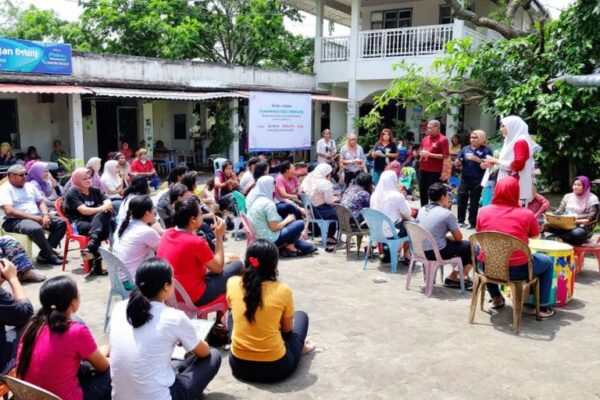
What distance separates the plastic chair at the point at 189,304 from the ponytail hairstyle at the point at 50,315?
1.30 m

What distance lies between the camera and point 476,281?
188 inches

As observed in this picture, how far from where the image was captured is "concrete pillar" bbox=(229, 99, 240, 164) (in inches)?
638

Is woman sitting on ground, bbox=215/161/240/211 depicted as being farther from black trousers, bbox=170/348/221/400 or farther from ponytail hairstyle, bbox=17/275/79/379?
ponytail hairstyle, bbox=17/275/79/379

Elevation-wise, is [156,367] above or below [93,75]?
below

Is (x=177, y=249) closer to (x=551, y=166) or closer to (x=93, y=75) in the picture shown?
(x=551, y=166)

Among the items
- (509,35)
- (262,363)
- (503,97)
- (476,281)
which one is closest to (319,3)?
(509,35)

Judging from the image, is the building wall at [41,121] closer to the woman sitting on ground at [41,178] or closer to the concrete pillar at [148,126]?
the concrete pillar at [148,126]

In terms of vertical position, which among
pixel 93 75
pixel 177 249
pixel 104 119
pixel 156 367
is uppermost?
pixel 93 75

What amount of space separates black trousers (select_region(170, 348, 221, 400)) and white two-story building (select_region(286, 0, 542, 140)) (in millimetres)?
13564

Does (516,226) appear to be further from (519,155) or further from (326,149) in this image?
(326,149)

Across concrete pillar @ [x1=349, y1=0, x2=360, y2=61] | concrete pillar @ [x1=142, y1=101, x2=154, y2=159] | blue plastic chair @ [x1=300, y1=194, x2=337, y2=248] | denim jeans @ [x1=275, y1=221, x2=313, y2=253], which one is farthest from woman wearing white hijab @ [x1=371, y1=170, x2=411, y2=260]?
concrete pillar @ [x1=349, y1=0, x2=360, y2=61]

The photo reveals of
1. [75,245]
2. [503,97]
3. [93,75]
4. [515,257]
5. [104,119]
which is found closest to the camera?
[515,257]

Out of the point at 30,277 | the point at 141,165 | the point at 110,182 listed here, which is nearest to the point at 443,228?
the point at 30,277

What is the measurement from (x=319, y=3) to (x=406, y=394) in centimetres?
1671
